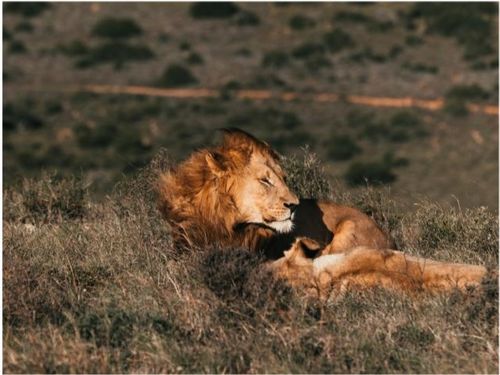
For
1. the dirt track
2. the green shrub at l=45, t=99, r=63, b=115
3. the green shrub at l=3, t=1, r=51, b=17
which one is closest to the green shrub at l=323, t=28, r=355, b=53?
the dirt track

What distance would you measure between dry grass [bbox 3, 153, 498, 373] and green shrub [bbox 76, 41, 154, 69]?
114 feet

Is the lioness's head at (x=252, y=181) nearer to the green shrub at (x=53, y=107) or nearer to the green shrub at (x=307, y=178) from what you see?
the green shrub at (x=307, y=178)

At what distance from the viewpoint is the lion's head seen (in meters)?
7.23

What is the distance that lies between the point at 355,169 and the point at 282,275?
954 inches

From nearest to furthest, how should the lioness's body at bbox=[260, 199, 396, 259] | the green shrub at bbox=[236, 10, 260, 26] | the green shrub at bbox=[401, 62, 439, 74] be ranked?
the lioness's body at bbox=[260, 199, 396, 259]
the green shrub at bbox=[401, 62, 439, 74]
the green shrub at bbox=[236, 10, 260, 26]

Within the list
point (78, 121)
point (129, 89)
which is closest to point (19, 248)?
point (78, 121)

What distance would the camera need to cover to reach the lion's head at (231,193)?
723 cm

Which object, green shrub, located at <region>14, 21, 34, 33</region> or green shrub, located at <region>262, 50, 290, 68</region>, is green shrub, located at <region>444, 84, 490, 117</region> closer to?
green shrub, located at <region>262, 50, 290, 68</region>

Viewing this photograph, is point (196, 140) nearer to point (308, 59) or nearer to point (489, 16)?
point (308, 59)

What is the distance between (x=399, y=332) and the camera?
5809mm

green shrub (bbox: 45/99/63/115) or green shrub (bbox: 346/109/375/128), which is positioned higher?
green shrub (bbox: 346/109/375/128)

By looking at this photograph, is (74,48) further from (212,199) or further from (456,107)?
(212,199)

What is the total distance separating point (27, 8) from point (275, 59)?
9.86 metres

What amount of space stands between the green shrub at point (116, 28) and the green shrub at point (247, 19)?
364cm
